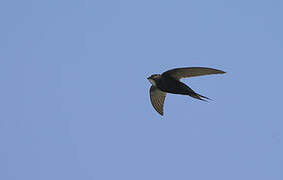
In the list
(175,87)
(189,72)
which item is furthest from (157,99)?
(189,72)

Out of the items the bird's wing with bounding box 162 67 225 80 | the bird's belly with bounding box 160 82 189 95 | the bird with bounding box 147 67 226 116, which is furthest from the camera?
the bird's belly with bounding box 160 82 189 95

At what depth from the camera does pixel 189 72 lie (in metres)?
8.41

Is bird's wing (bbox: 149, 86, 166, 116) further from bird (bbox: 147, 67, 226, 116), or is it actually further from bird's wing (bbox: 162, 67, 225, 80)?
bird's wing (bbox: 162, 67, 225, 80)

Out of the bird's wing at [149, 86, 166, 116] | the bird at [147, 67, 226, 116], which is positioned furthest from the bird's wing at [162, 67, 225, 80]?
the bird's wing at [149, 86, 166, 116]

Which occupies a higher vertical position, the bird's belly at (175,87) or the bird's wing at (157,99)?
the bird's wing at (157,99)

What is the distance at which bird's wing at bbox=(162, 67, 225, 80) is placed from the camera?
8.01m

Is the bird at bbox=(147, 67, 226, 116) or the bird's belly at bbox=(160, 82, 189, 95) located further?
the bird's belly at bbox=(160, 82, 189, 95)

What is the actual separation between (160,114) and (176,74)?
1.74 metres

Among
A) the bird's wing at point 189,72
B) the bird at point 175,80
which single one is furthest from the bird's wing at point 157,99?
the bird's wing at point 189,72

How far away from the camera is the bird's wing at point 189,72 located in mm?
8008

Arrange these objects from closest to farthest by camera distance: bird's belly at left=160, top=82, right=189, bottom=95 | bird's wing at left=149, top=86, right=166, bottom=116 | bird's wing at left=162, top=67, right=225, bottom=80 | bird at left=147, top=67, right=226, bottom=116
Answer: bird's wing at left=162, top=67, right=225, bottom=80 → bird at left=147, top=67, right=226, bottom=116 → bird's belly at left=160, top=82, right=189, bottom=95 → bird's wing at left=149, top=86, right=166, bottom=116

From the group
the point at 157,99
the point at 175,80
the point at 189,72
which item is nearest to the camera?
the point at 189,72

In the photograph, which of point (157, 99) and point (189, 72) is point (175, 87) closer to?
point (189, 72)

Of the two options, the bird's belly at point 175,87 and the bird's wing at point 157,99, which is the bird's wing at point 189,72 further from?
the bird's wing at point 157,99
